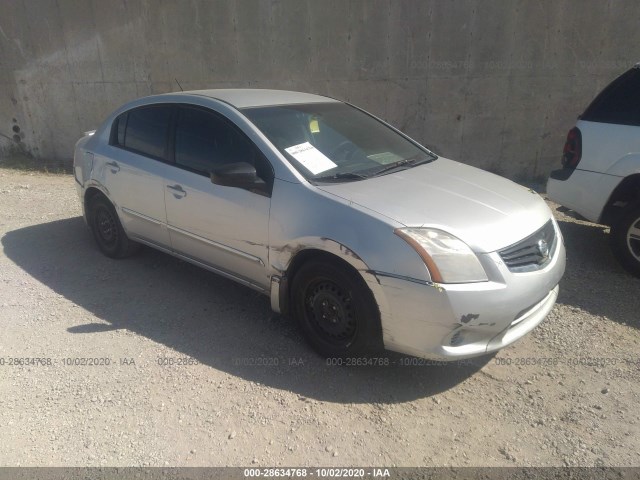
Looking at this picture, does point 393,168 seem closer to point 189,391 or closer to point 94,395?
point 189,391

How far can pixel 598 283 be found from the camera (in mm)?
4523

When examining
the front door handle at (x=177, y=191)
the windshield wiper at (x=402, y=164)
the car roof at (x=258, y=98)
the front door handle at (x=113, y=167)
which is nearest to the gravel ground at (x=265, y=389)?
the front door handle at (x=177, y=191)

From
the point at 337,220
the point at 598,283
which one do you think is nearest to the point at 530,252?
the point at 337,220

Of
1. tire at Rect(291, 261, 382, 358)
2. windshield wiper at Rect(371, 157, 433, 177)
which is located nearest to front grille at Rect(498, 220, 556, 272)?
tire at Rect(291, 261, 382, 358)

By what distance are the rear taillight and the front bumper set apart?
7.06ft

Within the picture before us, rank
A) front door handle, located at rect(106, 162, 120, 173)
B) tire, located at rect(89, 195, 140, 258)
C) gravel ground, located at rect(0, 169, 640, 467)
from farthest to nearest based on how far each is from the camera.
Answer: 1. tire, located at rect(89, 195, 140, 258)
2. front door handle, located at rect(106, 162, 120, 173)
3. gravel ground, located at rect(0, 169, 640, 467)

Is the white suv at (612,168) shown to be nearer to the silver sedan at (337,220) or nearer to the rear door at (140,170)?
the silver sedan at (337,220)

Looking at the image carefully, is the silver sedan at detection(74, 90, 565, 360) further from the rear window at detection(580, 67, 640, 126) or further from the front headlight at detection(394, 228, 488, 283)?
the rear window at detection(580, 67, 640, 126)

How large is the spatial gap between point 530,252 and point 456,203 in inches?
20.5

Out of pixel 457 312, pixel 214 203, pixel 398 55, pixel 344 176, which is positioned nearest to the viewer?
pixel 457 312

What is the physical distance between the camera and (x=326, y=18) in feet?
25.4

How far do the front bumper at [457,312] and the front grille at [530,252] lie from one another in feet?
0.18

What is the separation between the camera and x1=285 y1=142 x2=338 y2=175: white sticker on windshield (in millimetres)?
3547

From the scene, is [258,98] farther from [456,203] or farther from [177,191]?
[456,203]
